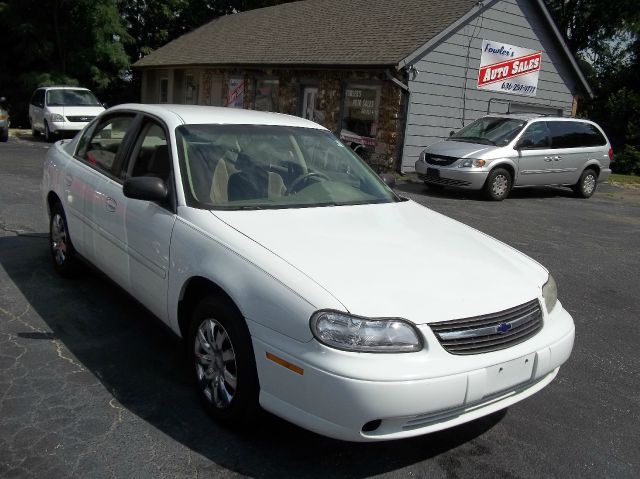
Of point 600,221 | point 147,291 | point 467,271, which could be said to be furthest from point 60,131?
point 467,271

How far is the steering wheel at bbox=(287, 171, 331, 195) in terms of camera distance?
13.0 feet

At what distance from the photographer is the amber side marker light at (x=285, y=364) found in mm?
2625

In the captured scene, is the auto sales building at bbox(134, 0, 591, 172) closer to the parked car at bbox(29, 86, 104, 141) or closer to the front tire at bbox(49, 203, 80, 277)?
the parked car at bbox(29, 86, 104, 141)

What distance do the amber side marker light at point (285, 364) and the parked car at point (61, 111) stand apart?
16755mm

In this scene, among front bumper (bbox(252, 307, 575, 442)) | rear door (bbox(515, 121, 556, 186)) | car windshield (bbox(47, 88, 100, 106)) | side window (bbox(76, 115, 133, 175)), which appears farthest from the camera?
car windshield (bbox(47, 88, 100, 106))

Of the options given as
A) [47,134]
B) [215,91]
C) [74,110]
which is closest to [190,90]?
[215,91]

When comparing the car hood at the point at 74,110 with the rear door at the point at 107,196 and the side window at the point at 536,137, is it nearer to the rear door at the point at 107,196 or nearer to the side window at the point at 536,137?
the side window at the point at 536,137

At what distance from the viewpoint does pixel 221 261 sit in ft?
10.0

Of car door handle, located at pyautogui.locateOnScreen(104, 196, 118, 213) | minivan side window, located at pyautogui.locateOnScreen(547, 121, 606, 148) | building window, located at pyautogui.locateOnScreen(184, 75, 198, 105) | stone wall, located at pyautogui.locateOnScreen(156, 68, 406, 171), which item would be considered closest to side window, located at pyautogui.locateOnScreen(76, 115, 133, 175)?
car door handle, located at pyautogui.locateOnScreen(104, 196, 118, 213)

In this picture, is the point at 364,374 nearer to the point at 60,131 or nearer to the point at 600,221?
the point at 600,221

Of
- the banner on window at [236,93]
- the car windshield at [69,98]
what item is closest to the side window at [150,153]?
the car windshield at [69,98]

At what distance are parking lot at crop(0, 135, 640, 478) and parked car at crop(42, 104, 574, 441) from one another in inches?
6.3

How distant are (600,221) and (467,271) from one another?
29.3 feet

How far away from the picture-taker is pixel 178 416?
3242mm
